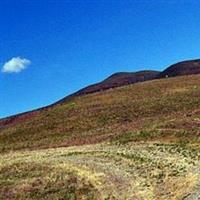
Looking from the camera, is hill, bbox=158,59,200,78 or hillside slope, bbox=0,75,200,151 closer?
hillside slope, bbox=0,75,200,151

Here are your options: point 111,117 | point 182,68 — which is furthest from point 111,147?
point 182,68

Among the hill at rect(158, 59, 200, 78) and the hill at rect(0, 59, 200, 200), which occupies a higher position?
the hill at rect(158, 59, 200, 78)

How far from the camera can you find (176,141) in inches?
2427

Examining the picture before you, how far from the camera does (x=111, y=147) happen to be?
64.7 m

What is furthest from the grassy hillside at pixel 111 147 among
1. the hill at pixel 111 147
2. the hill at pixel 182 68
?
the hill at pixel 182 68

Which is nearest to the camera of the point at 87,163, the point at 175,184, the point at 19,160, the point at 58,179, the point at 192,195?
the point at 192,195

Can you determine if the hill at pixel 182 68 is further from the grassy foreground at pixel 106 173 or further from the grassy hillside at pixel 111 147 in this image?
the grassy foreground at pixel 106 173

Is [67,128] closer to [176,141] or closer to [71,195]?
[176,141]

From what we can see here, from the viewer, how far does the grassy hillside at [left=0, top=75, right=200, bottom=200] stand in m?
44.3

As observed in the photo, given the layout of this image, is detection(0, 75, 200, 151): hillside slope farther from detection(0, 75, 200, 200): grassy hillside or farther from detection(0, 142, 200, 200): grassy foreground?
detection(0, 142, 200, 200): grassy foreground

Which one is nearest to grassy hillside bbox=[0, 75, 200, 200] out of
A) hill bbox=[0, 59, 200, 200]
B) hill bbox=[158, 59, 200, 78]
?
hill bbox=[0, 59, 200, 200]

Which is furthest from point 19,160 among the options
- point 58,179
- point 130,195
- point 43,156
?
point 130,195

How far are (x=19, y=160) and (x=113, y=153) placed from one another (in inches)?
403

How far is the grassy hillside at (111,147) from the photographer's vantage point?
44.3m
